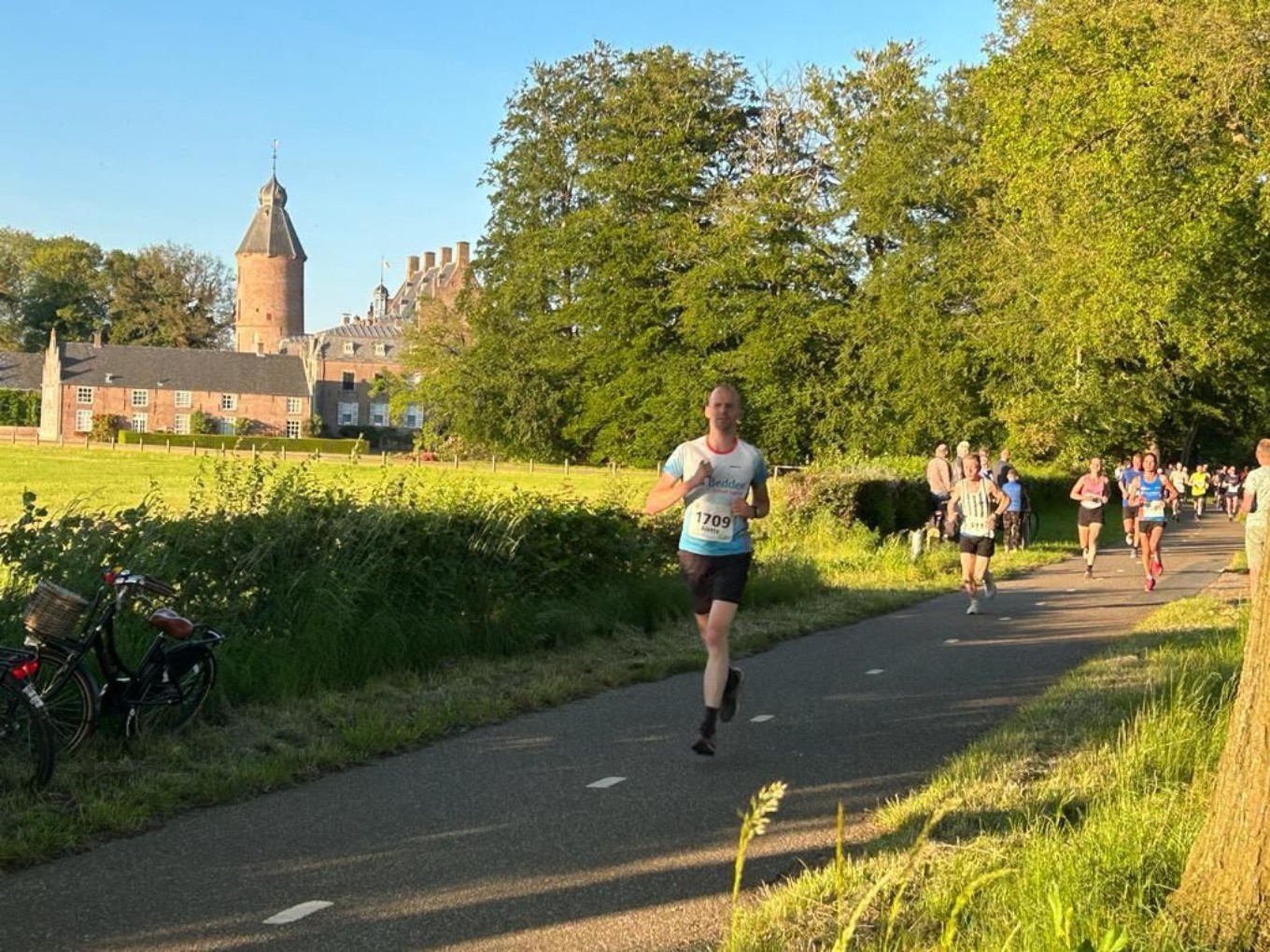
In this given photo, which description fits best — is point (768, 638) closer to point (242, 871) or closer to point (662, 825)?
point (662, 825)

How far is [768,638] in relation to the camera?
11719 millimetres

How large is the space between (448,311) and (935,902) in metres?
61.7

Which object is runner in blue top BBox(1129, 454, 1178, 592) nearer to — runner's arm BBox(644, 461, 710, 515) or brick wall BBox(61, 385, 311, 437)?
runner's arm BBox(644, 461, 710, 515)

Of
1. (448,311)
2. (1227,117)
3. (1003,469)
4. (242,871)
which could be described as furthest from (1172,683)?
(448,311)

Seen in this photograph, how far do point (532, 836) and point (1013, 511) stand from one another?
778 inches

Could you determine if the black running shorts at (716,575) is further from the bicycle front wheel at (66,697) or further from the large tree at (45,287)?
the large tree at (45,287)

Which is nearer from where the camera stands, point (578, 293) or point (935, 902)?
point (935, 902)

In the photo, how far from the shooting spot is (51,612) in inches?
246

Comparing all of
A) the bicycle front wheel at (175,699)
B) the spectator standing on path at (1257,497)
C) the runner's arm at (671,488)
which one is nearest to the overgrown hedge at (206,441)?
the spectator standing on path at (1257,497)

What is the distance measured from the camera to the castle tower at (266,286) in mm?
129500

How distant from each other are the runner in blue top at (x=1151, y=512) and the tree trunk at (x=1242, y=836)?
44.9 feet

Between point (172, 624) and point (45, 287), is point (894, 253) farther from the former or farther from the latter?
point (45, 287)

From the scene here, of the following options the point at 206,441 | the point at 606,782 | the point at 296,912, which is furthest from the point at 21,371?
the point at 296,912

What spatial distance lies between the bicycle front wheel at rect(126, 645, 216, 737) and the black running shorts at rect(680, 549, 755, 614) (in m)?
2.73
